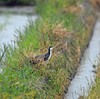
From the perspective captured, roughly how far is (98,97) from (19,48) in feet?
8.96

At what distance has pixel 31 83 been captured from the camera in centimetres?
891

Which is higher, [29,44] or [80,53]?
[29,44]

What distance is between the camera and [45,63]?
10.2m

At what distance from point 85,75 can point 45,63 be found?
197 centimetres

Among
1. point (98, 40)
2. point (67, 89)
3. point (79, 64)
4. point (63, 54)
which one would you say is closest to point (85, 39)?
point (98, 40)

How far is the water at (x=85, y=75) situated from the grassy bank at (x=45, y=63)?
0.14 meters

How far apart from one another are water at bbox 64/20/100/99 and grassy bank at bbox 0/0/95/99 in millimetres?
136

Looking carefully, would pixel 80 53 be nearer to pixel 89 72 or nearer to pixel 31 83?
pixel 89 72

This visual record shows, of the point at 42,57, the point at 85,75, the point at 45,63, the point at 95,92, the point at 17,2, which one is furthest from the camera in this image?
the point at 17,2

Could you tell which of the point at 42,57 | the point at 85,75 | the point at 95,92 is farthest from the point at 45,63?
the point at 85,75

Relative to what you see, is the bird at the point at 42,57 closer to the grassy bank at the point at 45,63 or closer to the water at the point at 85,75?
the grassy bank at the point at 45,63

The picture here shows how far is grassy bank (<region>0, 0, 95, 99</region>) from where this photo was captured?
8.81 meters

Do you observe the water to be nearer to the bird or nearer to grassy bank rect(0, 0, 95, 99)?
grassy bank rect(0, 0, 95, 99)

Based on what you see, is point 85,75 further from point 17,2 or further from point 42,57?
point 17,2
